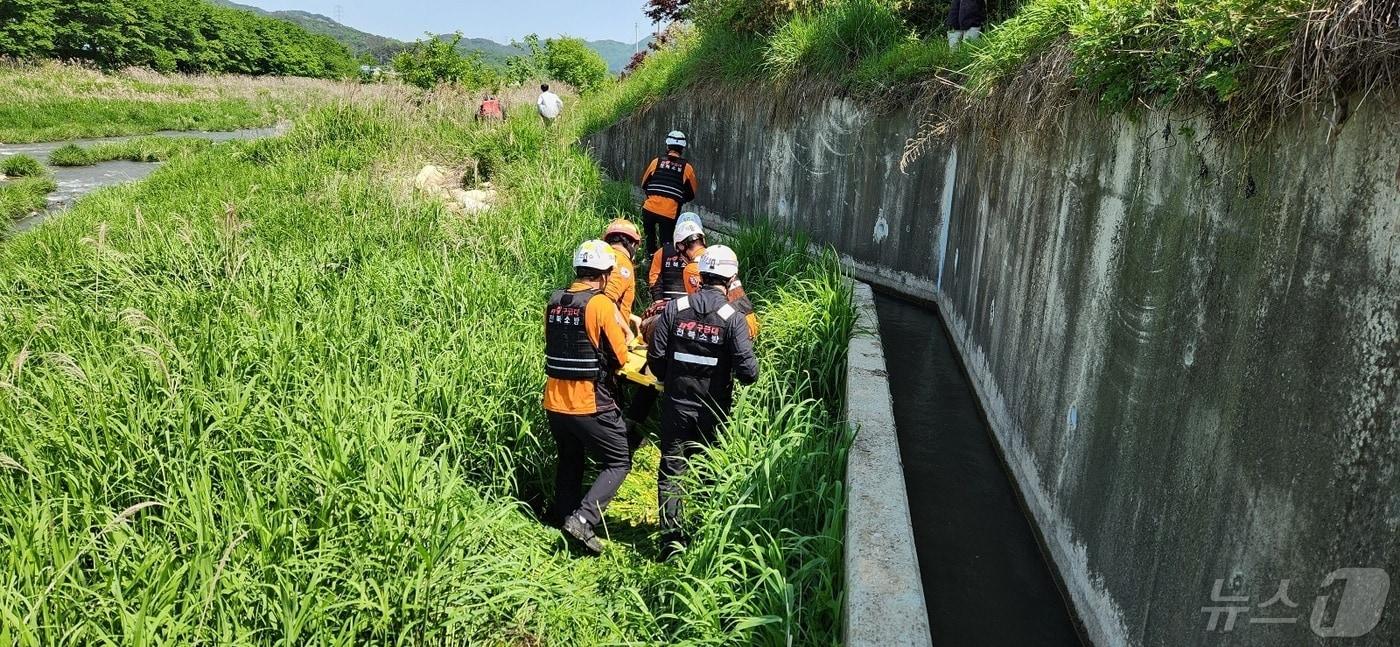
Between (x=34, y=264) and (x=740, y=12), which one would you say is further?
(x=740, y=12)

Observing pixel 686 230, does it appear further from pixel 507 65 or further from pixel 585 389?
pixel 507 65

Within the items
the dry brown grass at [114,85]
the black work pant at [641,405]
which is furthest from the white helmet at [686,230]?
the dry brown grass at [114,85]

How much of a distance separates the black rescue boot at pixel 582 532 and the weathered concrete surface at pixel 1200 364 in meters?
2.46

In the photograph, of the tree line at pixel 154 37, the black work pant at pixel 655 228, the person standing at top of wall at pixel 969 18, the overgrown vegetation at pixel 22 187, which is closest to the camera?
the person standing at top of wall at pixel 969 18

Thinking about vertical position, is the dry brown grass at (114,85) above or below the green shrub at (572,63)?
below

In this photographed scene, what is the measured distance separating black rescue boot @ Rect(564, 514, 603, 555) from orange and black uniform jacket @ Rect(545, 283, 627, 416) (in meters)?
0.59

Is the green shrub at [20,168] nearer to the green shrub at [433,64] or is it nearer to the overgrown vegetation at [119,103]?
the overgrown vegetation at [119,103]

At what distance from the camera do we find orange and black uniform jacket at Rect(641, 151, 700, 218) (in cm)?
994

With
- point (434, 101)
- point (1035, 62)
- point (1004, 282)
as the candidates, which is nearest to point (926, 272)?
point (1004, 282)

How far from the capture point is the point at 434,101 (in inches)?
627

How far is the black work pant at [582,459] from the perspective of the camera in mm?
4766

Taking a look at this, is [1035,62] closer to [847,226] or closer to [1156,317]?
[1156,317]

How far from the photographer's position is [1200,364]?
10.00 ft

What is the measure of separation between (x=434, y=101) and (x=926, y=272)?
417 inches
